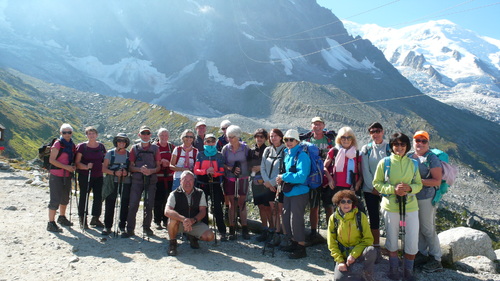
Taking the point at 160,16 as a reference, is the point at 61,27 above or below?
below

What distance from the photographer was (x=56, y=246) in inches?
292

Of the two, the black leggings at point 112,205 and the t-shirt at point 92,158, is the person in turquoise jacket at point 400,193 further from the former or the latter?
the t-shirt at point 92,158

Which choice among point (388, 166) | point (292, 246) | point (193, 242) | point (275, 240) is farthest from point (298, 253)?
point (388, 166)

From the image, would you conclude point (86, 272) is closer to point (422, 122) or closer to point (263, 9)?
point (422, 122)

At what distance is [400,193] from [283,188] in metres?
2.20

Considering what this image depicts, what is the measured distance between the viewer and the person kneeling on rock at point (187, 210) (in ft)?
23.5

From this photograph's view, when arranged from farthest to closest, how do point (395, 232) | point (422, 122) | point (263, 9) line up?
point (263, 9) < point (422, 122) < point (395, 232)

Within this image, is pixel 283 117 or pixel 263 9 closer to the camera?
pixel 283 117

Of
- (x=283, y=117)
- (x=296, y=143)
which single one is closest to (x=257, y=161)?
(x=296, y=143)

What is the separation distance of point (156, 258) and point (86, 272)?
130 cm

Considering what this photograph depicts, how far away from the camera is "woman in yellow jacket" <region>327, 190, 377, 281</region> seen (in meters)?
5.45

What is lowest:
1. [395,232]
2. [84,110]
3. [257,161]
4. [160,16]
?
[395,232]

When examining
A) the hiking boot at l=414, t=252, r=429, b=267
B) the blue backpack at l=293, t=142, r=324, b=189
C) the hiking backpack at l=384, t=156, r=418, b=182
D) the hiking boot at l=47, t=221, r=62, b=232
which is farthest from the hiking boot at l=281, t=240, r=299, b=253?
the hiking boot at l=47, t=221, r=62, b=232

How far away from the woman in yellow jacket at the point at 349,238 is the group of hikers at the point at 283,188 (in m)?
0.02
